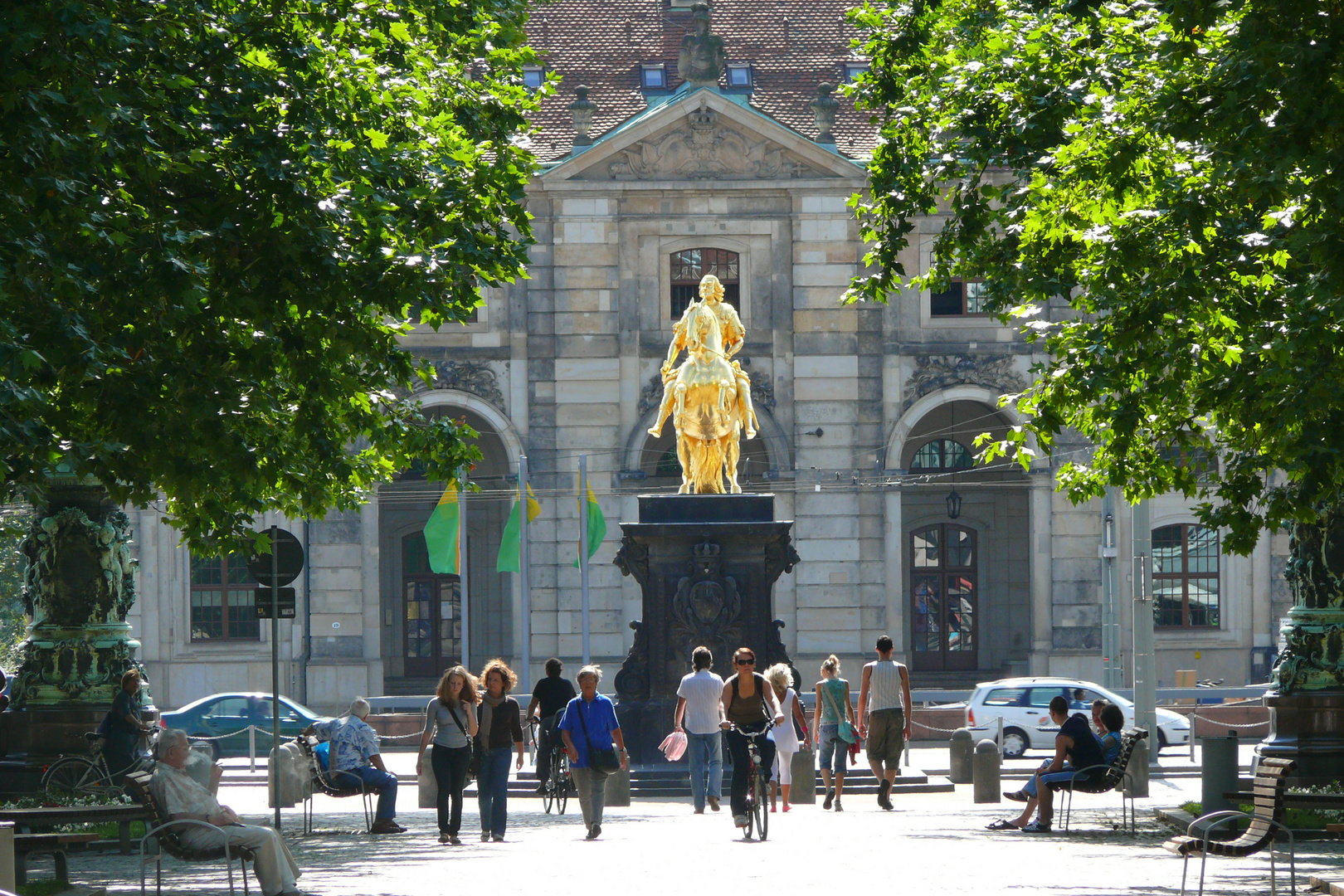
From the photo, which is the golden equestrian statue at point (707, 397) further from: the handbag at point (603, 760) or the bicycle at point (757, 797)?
A: the bicycle at point (757, 797)

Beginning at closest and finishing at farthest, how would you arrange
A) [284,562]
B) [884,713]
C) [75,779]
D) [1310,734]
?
[284,562] → [1310,734] → [75,779] → [884,713]

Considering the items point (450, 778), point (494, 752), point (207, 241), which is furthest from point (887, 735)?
point (207, 241)

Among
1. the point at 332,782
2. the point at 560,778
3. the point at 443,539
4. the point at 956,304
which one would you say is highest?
the point at 956,304

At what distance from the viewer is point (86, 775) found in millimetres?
20031

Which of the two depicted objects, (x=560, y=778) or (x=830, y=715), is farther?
(x=830, y=715)

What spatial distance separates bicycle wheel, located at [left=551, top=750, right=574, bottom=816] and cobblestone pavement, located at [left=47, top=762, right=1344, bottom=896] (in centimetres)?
67

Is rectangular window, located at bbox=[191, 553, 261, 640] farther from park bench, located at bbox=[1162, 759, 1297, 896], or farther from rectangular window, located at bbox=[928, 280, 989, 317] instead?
park bench, located at bbox=[1162, 759, 1297, 896]

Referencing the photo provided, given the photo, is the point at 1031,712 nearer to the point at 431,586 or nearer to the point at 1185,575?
the point at 1185,575

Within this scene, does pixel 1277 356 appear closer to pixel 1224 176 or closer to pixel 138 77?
pixel 1224 176

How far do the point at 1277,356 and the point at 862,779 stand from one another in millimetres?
12652

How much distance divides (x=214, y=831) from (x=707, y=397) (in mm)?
13275

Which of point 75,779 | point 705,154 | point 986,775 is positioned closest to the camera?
point 75,779

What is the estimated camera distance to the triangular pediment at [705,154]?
41188 mm

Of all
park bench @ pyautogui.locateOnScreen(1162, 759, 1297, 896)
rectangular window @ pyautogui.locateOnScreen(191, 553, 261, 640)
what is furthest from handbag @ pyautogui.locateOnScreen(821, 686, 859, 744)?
rectangular window @ pyautogui.locateOnScreen(191, 553, 261, 640)
